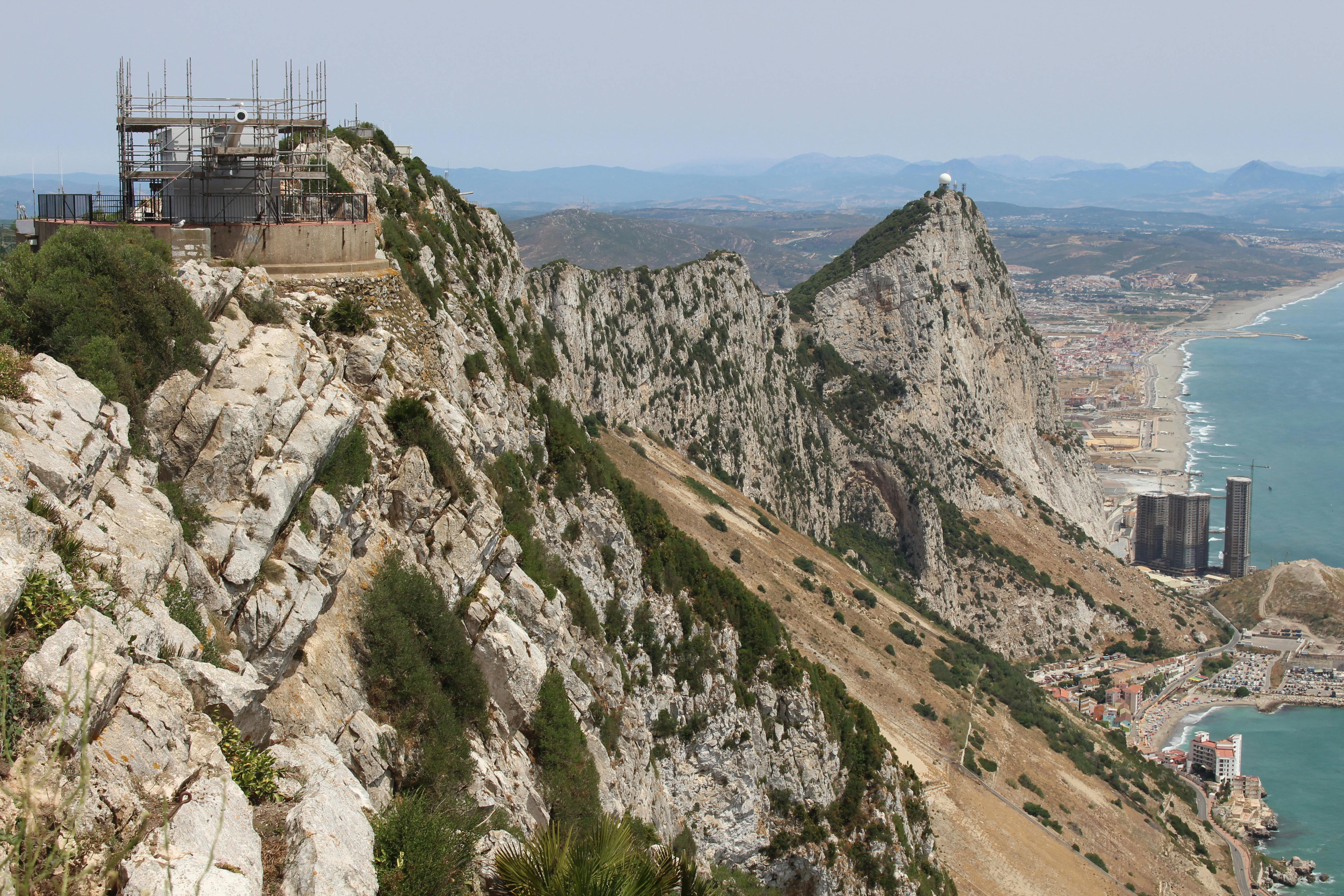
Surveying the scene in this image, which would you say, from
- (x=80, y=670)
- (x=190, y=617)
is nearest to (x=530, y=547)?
(x=190, y=617)

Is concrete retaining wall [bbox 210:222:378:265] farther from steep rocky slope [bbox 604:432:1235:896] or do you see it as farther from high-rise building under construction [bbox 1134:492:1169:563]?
high-rise building under construction [bbox 1134:492:1169:563]

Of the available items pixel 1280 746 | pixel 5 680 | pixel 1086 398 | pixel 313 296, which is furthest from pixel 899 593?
pixel 1086 398

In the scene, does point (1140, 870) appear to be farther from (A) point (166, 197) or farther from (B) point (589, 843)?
(A) point (166, 197)

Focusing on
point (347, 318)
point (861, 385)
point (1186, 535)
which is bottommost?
point (1186, 535)

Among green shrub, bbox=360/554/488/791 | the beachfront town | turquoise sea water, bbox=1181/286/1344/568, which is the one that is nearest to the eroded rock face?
green shrub, bbox=360/554/488/791

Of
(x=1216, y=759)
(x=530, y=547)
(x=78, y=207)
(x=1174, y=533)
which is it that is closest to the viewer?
(x=78, y=207)

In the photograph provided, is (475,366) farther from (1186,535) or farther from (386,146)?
(1186,535)

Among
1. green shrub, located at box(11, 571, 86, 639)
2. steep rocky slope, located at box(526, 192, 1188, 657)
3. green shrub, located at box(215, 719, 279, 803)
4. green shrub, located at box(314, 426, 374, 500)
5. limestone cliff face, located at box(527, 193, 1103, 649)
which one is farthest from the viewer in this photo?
steep rocky slope, located at box(526, 192, 1188, 657)
